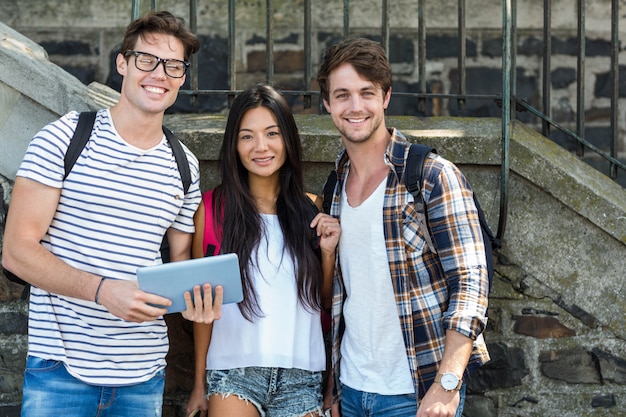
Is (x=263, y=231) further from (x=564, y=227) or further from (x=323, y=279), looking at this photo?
(x=564, y=227)

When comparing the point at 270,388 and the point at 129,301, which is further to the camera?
the point at 270,388

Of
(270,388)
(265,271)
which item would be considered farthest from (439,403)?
(265,271)

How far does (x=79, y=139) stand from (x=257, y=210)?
28.4 inches

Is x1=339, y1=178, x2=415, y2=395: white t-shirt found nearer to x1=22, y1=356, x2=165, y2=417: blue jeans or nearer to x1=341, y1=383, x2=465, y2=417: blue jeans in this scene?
x1=341, y1=383, x2=465, y2=417: blue jeans

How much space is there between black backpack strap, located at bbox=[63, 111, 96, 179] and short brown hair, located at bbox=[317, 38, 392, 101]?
2.79ft

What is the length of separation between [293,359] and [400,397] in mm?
415

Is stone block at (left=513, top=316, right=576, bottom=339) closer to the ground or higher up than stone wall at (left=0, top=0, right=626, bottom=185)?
closer to the ground

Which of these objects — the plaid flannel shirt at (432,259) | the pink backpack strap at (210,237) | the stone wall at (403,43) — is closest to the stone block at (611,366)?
the plaid flannel shirt at (432,259)

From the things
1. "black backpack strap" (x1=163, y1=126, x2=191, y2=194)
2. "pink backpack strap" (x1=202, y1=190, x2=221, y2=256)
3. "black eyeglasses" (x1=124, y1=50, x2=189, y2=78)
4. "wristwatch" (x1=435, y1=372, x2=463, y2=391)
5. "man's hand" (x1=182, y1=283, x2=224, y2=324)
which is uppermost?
"black eyeglasses" (x1=124, y1=50, x2=189, y2=78)

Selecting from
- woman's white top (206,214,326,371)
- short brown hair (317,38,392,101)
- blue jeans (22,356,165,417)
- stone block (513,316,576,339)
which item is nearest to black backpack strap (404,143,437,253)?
short brown hair (317,38,392,101)

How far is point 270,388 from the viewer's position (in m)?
3.13

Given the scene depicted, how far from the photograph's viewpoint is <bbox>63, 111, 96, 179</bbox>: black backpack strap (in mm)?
2867

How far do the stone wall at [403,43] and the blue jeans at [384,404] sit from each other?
10.1 ft

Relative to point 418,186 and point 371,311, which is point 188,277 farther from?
point 418,186
